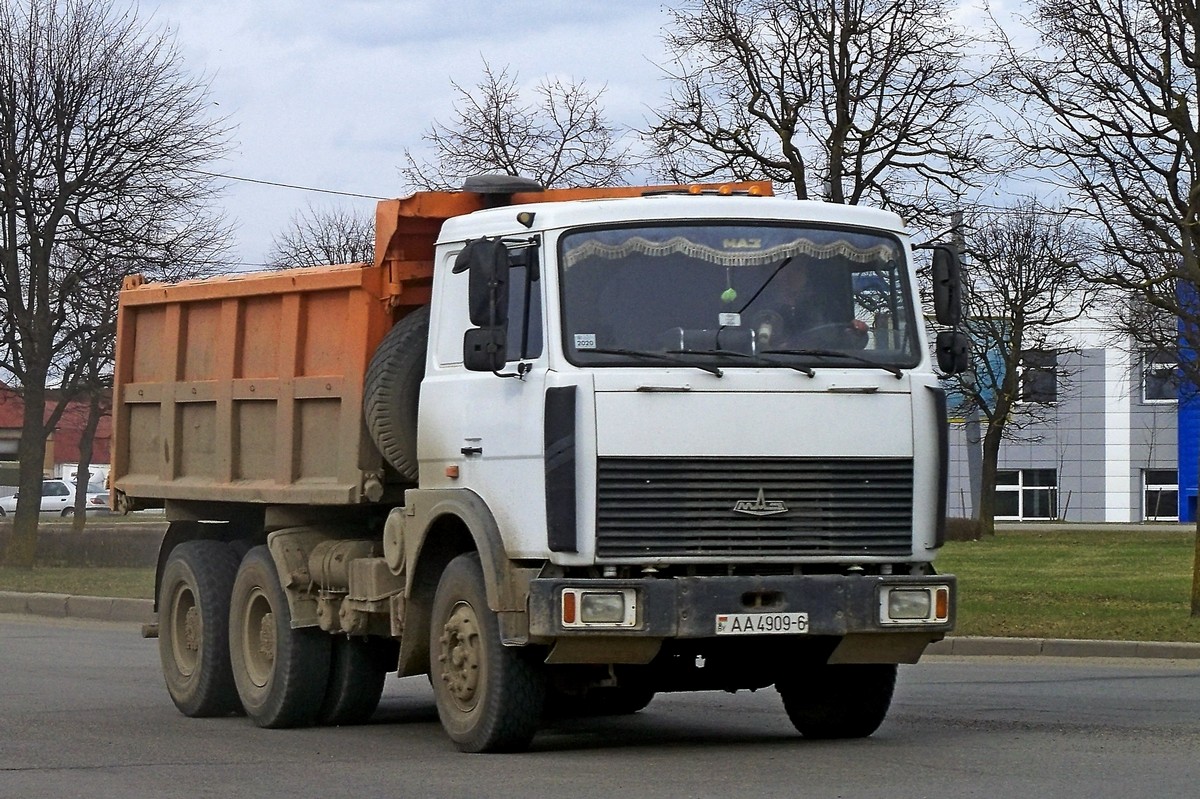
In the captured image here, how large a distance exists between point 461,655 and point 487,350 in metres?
1.49

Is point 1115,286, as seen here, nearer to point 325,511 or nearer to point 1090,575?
point 1090,575

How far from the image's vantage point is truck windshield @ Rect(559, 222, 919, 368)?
29.8ft

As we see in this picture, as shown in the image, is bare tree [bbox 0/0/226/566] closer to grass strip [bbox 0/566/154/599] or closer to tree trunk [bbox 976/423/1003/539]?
grass strip [bbox 0/566/154/599]

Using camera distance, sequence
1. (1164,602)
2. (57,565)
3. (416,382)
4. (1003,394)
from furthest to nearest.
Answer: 1. (1003,394)
2. (57,565)
3. (1164,602)
4. (416,382)

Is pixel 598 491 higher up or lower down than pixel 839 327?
lower down

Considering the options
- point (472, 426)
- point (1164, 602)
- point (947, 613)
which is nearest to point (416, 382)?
point (472, 426)

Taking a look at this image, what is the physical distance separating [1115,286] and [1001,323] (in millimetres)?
26024

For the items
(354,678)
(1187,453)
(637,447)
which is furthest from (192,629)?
(1187,453)

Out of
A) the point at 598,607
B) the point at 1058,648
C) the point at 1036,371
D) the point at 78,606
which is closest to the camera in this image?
the point at 598,607

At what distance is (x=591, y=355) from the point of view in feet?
29.4

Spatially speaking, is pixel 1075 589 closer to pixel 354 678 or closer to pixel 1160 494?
pixel 354 678

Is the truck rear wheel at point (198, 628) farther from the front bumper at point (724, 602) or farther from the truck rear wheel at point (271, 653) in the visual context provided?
the front bumper at point (724, 602)

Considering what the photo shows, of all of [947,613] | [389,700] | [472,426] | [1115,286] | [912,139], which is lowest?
[389,700]

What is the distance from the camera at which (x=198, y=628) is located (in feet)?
39.9
